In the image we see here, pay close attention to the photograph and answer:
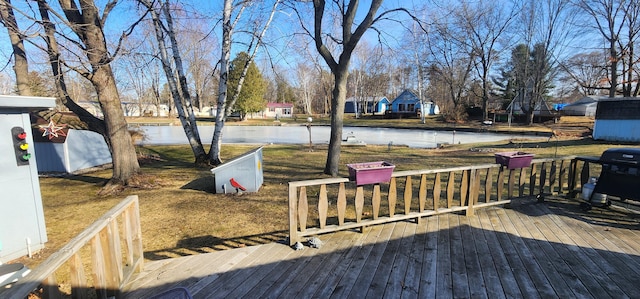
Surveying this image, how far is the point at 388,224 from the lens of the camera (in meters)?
3.96

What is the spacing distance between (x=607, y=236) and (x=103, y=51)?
8.91m

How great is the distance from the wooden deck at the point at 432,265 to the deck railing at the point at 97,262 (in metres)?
0.28

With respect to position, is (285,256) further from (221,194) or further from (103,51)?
(103,51)

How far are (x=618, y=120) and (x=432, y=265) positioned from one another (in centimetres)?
1783

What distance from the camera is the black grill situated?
3.78 metres

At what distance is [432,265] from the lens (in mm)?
2910

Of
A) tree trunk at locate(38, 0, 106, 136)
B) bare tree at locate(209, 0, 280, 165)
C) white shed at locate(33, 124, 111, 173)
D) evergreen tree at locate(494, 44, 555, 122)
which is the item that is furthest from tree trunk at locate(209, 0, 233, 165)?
evergreen tree at locate(494, 44, 555, 122)

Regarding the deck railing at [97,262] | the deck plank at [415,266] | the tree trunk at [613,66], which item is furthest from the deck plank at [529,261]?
the tree trunk at [613,66]

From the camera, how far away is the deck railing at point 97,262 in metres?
1.47

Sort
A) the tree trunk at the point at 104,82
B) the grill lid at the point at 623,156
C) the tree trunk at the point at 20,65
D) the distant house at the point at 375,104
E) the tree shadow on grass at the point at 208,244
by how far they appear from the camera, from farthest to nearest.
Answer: the distant house at the point at 375,104 < the tree trunk at the point at 20,65 < the tree trunk at the point at 104,82 < the tree shadow on grass at the point at 208,244 < the grill lid at the point at 623,156

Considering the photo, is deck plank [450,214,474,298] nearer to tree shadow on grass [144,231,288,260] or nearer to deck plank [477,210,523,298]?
deck plank [477,210,523,298]

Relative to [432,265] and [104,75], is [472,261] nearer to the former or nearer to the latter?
[432,265]

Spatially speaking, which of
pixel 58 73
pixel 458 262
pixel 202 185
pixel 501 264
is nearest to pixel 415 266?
pixel 458 262

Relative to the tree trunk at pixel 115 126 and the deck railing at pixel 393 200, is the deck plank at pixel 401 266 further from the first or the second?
the tree trunk at pixel 115 126
